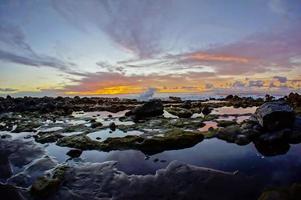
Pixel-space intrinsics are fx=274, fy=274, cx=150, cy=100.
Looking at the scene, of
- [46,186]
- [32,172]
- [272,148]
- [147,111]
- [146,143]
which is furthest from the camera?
[147,111]

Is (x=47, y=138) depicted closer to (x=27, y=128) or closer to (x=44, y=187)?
(x=27, y=128)

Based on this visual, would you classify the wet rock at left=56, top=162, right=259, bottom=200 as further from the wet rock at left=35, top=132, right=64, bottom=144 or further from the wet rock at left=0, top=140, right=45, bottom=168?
the wet rock at left=35, top=132, right=64, bottom=144

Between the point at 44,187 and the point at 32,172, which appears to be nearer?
the point at 44,187

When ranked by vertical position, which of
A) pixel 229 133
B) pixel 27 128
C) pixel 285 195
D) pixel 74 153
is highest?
pixel 285 195

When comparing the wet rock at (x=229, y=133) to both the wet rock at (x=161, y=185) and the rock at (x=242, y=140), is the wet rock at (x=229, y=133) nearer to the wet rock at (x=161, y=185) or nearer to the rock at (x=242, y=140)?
the rock at (x=242, y=140)

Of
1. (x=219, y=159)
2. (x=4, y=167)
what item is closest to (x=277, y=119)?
(x=219, y=159)

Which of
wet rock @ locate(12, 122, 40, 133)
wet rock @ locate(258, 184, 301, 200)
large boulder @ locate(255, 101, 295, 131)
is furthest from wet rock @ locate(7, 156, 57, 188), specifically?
large boulder @ locate(255, 101, 295, 131)

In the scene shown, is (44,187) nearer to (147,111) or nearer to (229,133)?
(229,133)

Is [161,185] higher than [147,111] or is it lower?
lower

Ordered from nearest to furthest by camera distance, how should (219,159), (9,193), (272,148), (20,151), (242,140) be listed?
1. (9,193)
2. (219,159)
3. (272,148)
4. (20,151)
5. (242,140)

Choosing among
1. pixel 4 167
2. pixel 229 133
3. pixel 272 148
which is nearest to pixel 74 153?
pixel 4 167

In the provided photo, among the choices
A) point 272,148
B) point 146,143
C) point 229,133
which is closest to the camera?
point 272,148

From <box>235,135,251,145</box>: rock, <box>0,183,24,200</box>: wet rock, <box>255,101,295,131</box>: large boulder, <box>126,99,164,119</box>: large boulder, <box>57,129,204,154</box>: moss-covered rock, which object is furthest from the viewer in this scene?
<box>126,99,164,119</box>: large boulder

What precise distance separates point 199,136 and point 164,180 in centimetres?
1119
